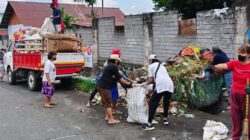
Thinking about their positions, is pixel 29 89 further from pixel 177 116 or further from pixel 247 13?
pixel 247 13

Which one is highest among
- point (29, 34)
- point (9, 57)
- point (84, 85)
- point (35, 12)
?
point (35, 12)

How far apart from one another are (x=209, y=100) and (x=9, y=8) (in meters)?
29.6

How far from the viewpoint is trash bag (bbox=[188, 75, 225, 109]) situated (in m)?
7.85

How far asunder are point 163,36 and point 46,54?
159 inches

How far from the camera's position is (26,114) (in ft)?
27.2

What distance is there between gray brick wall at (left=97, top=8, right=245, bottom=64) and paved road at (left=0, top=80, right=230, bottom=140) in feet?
8.98

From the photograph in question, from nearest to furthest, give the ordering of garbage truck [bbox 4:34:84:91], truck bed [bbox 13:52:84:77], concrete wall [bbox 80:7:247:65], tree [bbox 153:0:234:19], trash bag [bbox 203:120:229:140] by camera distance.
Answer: trash bag [bbox 203:120:229:140] < concrete wall [bbox 80:7:247:65] < truck bed [bbox 13:52:84:77] < garbage truck [bbox 4:34:84:91] < tree [bbox 153:0:234:19]

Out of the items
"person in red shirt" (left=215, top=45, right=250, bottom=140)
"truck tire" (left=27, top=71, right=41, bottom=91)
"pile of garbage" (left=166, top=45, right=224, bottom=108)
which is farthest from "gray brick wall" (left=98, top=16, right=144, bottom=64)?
"person in red shirt" (left=215, top=45, right=250, bottom=140)

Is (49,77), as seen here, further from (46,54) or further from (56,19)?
(56,19)

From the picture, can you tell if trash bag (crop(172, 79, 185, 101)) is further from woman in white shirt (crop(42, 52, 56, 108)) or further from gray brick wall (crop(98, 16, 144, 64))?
gray brick wall (crop(98, 16, 144, 64))

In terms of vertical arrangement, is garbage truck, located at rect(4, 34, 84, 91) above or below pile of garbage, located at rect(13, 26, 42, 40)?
below

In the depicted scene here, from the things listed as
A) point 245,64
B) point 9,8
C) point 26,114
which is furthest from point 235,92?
point 9,8

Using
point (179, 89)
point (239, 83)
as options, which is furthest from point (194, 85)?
point (239, 83)

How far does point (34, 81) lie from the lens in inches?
456
